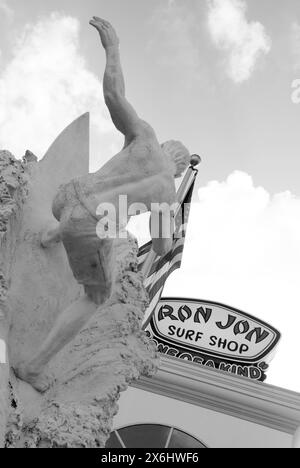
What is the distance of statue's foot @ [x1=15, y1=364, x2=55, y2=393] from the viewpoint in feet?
15.8

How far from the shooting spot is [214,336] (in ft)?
56.3

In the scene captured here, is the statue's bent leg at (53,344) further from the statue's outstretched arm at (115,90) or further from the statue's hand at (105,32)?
the statue's hand at (105,32)

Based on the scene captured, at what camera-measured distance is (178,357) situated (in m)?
15.9

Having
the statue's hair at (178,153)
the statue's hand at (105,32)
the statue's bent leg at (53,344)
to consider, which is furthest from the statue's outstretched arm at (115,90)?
the statue's bent leg at (53,344)

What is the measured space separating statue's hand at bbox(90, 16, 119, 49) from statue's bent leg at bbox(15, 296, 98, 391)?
7.17ft

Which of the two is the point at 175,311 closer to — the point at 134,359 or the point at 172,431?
the point at 172,431

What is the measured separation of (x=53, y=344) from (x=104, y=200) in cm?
115

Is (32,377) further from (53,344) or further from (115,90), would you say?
(115,90)

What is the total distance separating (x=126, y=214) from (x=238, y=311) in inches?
525

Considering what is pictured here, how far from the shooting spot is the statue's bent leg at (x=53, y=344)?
480 cm

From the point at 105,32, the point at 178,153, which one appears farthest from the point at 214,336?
the point at 105,32
